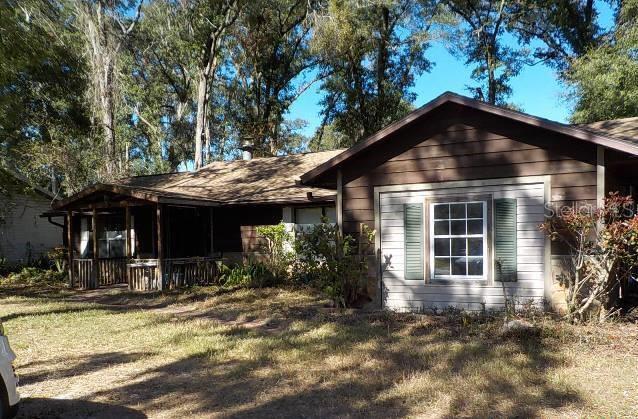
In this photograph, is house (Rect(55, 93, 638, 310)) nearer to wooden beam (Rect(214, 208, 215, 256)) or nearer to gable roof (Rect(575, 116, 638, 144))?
gable roof (Rect(575, 116, 638, 144))

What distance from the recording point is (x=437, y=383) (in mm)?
5578

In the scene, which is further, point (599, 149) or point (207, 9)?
point (207, 9)

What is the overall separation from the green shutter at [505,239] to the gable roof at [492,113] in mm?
1442

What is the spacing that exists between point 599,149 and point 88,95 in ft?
69.7

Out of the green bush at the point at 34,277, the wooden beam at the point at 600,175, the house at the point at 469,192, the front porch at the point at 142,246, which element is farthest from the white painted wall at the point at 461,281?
the green bush at the point at 34,277

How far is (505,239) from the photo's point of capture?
8.87 m

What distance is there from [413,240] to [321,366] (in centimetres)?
394

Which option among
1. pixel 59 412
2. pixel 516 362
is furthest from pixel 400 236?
pixel 59 412

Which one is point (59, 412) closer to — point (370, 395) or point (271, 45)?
point (370, 395)

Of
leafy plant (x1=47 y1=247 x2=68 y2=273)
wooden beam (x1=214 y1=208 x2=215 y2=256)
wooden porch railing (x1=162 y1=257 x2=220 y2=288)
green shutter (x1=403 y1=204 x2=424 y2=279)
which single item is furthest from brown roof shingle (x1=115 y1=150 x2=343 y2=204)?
green shutter (x1=403 y1=204 x2=424 y2=279)

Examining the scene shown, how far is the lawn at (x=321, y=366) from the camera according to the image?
5039mm

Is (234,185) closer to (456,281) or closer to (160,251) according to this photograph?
(160,251)

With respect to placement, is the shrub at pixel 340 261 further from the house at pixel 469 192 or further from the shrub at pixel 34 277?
the shrub at pixel 34 277

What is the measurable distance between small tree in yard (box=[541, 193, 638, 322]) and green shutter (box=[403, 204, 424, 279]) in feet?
7.31
